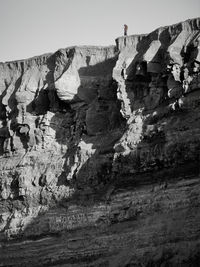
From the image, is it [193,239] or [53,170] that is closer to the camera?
[193,239]

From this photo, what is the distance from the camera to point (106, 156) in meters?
64.7

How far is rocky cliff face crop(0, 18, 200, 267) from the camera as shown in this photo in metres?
59.0

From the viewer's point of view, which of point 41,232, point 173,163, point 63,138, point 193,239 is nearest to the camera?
point 193,239

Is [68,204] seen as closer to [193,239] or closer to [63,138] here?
[63,138]

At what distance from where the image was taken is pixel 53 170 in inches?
2653

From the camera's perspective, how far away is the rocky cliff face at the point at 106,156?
194 ft

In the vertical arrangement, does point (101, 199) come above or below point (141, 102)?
below

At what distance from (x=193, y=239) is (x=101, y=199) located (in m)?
8.90

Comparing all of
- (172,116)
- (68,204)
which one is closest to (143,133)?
(172,116)

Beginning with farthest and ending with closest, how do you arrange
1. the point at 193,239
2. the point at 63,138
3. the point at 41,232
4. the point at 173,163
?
the point at 63,138 → the point at 41,232 → the point at 173,163 → the point at 193,239

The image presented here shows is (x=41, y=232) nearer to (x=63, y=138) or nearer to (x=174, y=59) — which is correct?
(x=63, y=138)

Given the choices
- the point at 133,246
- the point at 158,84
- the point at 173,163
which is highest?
the point at 158,84

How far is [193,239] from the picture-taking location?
2201 inches

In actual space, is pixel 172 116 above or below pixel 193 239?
above
